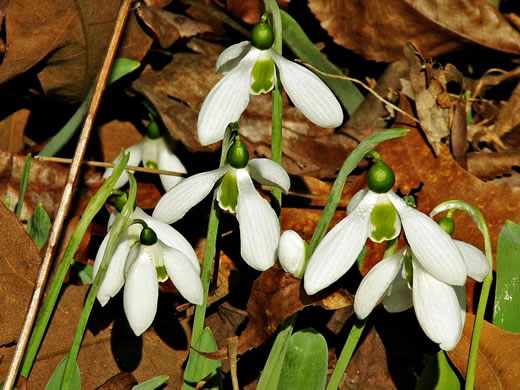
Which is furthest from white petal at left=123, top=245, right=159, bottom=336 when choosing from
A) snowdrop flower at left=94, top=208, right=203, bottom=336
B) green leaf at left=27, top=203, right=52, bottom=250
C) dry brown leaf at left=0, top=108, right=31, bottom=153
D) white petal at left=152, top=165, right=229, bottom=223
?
dry brown leaf at left=0, top=108, right=31, bottom=153

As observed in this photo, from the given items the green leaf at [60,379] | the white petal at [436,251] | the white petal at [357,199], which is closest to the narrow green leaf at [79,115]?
the green leaf at [60,379]

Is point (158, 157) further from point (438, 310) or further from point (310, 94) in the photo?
point (438, 310)

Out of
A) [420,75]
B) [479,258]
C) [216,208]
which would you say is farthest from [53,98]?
[479,258]

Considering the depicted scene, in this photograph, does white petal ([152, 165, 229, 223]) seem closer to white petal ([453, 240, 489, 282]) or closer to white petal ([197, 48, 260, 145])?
white petal ([197, 48, 260, 145])

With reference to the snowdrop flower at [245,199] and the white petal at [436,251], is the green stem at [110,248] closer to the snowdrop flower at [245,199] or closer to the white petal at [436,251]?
the snowdrop flower at [245,199]

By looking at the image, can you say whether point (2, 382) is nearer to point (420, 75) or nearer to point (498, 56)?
point (420, 75)

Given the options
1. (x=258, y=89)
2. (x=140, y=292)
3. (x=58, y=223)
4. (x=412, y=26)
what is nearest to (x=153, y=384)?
(x=140, y=292)
